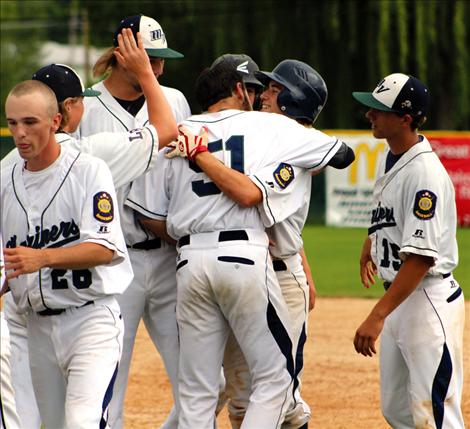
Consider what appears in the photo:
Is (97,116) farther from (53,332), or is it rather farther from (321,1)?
(321,1)

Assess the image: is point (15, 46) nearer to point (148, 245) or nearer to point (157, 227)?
point (148, 245)

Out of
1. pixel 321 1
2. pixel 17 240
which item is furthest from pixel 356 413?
pixel 321 1

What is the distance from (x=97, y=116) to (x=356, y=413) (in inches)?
117

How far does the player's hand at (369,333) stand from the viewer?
5.53 m

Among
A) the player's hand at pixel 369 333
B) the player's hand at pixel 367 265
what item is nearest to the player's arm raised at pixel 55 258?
the player's hand at pixel 369 333

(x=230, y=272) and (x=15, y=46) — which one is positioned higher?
(x=230, y=272)

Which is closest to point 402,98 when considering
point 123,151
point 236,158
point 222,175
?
point 236,158

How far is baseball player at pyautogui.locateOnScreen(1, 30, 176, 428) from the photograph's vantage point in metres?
5.27

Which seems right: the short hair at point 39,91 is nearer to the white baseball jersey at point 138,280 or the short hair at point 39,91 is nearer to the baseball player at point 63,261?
the baseball player at point 63,261

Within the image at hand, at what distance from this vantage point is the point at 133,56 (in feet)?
18.4

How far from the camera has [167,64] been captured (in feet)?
102

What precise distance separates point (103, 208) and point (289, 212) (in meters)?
1.15

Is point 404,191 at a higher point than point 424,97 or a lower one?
lower

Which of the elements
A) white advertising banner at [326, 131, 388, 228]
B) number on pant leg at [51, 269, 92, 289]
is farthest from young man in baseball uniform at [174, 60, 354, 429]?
white advertising banner at [326, 131, 388, 228]
